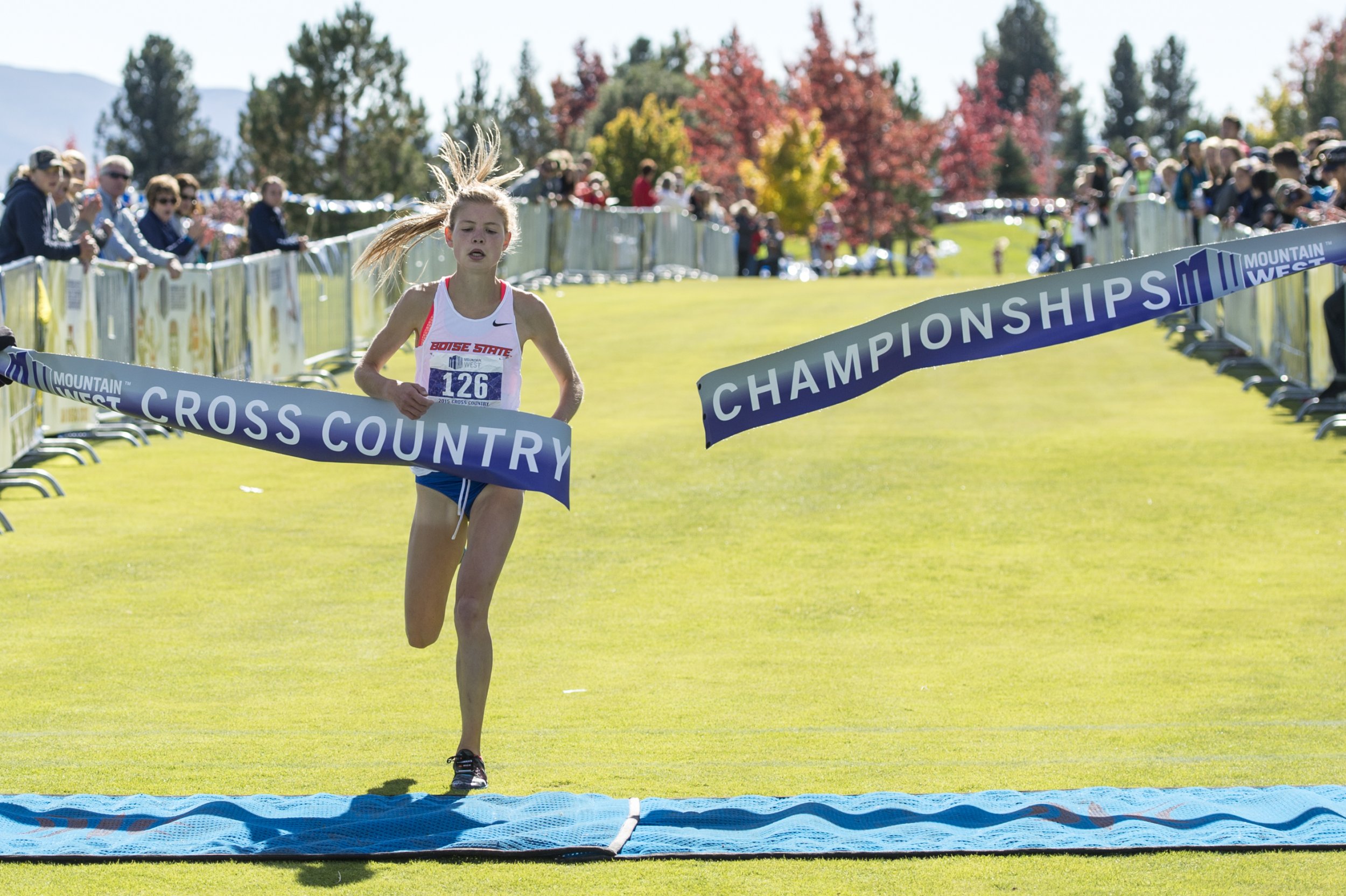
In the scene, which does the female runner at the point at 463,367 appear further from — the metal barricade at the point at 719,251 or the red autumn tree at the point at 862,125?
the red autumn tree at the point at 862,125

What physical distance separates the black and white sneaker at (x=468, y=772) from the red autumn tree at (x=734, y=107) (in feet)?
213

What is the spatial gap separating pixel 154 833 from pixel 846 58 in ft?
219

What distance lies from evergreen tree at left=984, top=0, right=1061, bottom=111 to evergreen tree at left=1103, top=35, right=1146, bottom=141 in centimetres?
513

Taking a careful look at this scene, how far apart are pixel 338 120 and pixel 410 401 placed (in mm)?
68649

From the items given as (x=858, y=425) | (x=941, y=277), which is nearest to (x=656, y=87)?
(x=941, y=277)

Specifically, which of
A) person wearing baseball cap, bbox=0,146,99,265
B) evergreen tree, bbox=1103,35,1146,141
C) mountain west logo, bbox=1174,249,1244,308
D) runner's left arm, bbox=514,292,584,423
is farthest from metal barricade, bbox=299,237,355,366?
evergreen tree, bbox=1103,35,1146,141

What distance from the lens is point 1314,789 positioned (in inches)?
230

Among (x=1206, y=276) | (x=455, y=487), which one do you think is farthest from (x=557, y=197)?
(x=455, y=487)

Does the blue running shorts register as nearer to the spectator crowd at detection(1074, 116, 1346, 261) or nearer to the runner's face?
the runner's face

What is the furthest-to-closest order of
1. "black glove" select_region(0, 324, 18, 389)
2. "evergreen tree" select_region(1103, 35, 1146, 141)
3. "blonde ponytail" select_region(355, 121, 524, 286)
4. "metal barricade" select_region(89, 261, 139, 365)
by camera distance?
"evergreen tree" select_region(1103, 35, 1146, 141) → "metal barricade" select_region(89, 261, 139, 365) → "black glove" select_region(0, 324, 18, 389) → "blonde ponytail" select_region(355, 121, 524, 286)

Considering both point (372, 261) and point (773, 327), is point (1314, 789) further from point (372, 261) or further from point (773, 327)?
point (773, 327)

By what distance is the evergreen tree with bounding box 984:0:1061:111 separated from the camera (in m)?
147

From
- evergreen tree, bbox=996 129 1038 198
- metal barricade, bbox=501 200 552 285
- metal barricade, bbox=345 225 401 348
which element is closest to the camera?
metal barricade, bbox=345 225 401 348

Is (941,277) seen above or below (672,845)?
above
